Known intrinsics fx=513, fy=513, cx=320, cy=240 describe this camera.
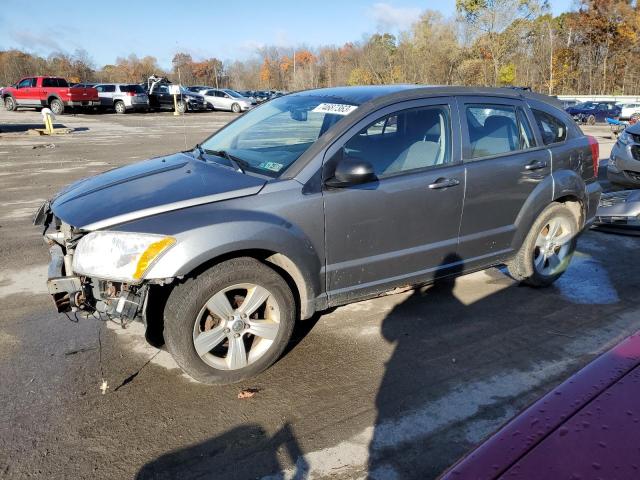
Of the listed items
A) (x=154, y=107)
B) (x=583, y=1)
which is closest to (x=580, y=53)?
(x=583, y=1)

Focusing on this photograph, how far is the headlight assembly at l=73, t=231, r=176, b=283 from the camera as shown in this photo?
284cm

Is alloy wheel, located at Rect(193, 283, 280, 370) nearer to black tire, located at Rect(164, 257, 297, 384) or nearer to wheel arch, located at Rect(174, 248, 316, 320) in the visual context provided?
black tire, located at Rect(164, 257, 297, 384)

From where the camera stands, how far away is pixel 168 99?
35.7 metres

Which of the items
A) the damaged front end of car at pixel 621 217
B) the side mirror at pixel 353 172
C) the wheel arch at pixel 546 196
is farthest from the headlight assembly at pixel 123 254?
the damaged front end of car at pixel 621 217

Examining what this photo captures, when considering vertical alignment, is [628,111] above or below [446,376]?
above

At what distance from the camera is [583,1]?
5425 centimetres

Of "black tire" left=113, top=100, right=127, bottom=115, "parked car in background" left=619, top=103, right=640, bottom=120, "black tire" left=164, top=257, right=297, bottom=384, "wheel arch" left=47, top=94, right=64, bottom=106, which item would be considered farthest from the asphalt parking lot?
"black tire" left=113, top=100, right=127, bottom=115

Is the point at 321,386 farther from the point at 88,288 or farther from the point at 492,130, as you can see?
the point at 492,130

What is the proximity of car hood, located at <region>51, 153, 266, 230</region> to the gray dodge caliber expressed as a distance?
1cm

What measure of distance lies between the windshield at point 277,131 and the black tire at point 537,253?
2091 millimetres

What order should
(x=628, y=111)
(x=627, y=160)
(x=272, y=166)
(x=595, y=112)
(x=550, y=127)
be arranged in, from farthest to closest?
(x=595, y=112), (x=628, y=111), (x=627, y=160), (x=550, y=127), (x=272, y=166)

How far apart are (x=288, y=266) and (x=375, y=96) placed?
4.81ft

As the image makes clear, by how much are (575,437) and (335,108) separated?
282 centimetres

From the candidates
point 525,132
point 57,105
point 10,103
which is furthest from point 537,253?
point 10,103
